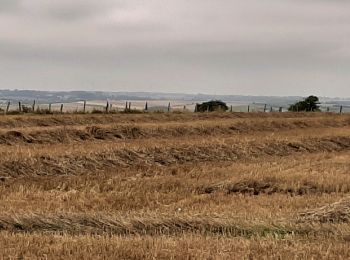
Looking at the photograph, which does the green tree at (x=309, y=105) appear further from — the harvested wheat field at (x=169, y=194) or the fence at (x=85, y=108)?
the harvested wheat field at (x=169, y=194)

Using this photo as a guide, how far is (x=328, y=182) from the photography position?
1939 cm

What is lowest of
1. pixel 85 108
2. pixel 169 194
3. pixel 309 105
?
pixel 169 194

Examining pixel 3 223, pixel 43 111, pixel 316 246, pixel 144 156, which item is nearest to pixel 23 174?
pixel 144 156

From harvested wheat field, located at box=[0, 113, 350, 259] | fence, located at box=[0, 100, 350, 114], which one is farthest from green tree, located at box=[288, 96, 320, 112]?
harvested wheat field, located at box=[0, 113, 350, 259]

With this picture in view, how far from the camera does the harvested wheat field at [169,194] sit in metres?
8.56

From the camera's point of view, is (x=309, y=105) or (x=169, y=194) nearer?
(x=169, y=194)

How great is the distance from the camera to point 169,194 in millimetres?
18375

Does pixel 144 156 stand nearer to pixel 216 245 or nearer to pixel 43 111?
pixel 216 245

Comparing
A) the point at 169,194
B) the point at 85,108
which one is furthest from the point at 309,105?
the point at 169,194

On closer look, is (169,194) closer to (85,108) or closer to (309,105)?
(85,108)

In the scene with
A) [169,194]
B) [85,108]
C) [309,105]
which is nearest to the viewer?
[169,194]

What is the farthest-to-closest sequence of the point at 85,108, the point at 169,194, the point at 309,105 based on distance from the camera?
1. the point at 309,105
2. the point at 85,108
3. the point at 169,194

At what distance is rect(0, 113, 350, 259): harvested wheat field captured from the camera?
8.56 meters

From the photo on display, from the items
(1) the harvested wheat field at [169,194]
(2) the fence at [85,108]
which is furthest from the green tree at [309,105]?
(1) the harvested wheat field at [169,194]
